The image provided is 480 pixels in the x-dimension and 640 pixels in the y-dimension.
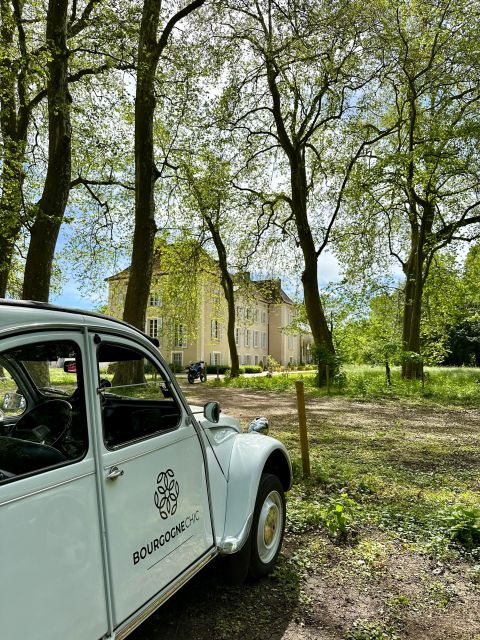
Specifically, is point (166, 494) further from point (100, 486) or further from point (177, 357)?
point (177, 357)

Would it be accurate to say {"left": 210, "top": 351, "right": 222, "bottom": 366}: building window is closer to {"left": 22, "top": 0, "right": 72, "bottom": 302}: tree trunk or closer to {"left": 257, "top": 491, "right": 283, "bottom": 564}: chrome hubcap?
{"left": 22, "top": 0, "right": 72, "bottom": 302}: tree trunk

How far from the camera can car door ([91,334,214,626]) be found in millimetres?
2139

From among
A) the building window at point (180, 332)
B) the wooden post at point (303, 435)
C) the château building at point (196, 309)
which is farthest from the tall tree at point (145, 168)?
the building window at point (180, 332)

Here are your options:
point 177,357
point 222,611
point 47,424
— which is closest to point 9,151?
point 47,424

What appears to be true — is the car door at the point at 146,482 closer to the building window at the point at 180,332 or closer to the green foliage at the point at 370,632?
the green foliage at the point at 370,632

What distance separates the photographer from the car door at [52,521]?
1614mm

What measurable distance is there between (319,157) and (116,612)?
21718 mm

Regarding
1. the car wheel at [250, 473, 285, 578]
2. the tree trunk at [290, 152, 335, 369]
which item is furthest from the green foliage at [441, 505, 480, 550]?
the tree trunk at [290, 152, 335, 369]

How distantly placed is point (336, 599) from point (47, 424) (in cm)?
242

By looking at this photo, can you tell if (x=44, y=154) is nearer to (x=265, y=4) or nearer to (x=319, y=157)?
(x=265, y=4)

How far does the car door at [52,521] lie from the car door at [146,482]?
0.11 metres

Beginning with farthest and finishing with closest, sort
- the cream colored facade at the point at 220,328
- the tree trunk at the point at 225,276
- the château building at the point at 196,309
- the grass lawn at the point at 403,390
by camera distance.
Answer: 1. the cream colored facade at the point at 220,328
2. the château building at the point at 196,309
3. the tree trunk at the point at 225,276
4. the grass lawn at the point at 403,390

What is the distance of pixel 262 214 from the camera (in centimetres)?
2381

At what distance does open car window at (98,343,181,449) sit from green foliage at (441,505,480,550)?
304 cm
